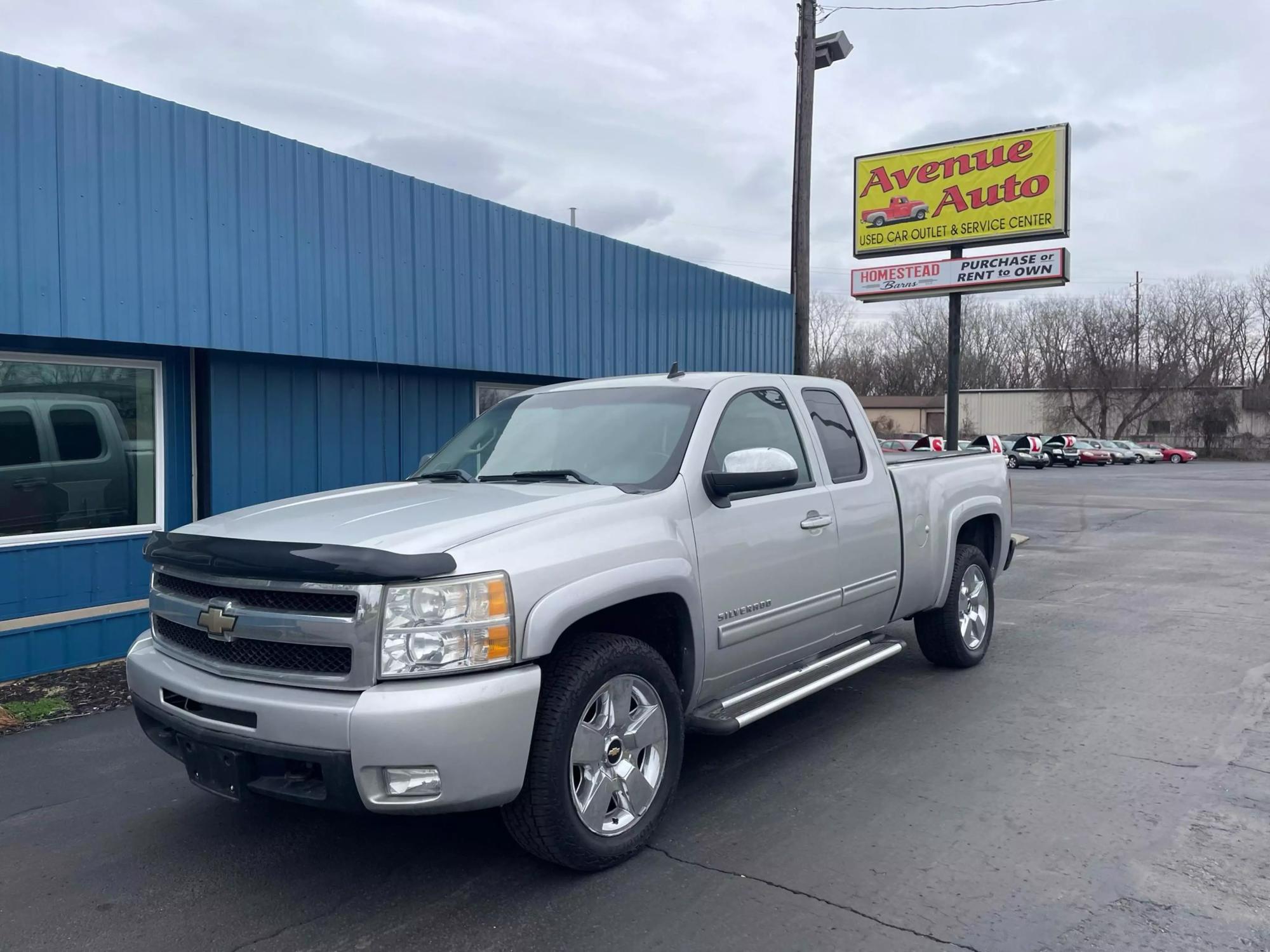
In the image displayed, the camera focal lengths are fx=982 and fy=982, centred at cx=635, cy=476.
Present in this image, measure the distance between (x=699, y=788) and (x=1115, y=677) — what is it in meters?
3.57

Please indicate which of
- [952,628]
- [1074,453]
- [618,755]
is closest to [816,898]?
[618,755]

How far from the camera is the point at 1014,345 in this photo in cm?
7788

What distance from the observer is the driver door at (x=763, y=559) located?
424cm

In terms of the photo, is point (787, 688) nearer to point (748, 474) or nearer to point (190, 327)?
point (748, 474)

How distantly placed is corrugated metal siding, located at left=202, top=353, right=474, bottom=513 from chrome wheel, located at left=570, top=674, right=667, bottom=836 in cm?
523

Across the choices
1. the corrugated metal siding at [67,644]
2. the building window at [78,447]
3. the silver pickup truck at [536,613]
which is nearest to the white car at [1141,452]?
the silver pickup truck at [536,613]

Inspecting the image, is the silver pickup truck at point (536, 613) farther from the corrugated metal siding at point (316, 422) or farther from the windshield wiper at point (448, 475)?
the corrugated metal siding at point (316, 422)

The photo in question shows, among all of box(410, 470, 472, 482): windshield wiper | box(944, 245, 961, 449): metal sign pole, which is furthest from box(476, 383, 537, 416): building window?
box(944, 245, 961, 449): metal sign pole

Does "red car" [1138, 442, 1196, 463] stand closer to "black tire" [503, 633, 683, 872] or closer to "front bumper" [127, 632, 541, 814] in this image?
"black tire" [503, 633, 683, 872]

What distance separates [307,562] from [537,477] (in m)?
1.38

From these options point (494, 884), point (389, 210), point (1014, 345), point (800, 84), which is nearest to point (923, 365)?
point (1014, 345)

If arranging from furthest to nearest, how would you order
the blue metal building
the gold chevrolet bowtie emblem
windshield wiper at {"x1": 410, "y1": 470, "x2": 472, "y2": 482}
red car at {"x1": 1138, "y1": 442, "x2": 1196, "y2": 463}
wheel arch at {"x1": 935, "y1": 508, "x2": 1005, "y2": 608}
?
red car at {"x1": 1138, "y1": 442, "x2": 1196, "y2": 463}
the blue metal building
wheel arch at {"x1": 935, "y1": 508, "x2": 1005, "y2": 608}
windshield wiper at {"x1": 410, "y1": 470, "x2": 472, "y2": 482}
the gold chevrolet bowtie emblem

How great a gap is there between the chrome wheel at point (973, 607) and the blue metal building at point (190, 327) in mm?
5316

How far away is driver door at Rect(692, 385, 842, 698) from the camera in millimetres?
4242
